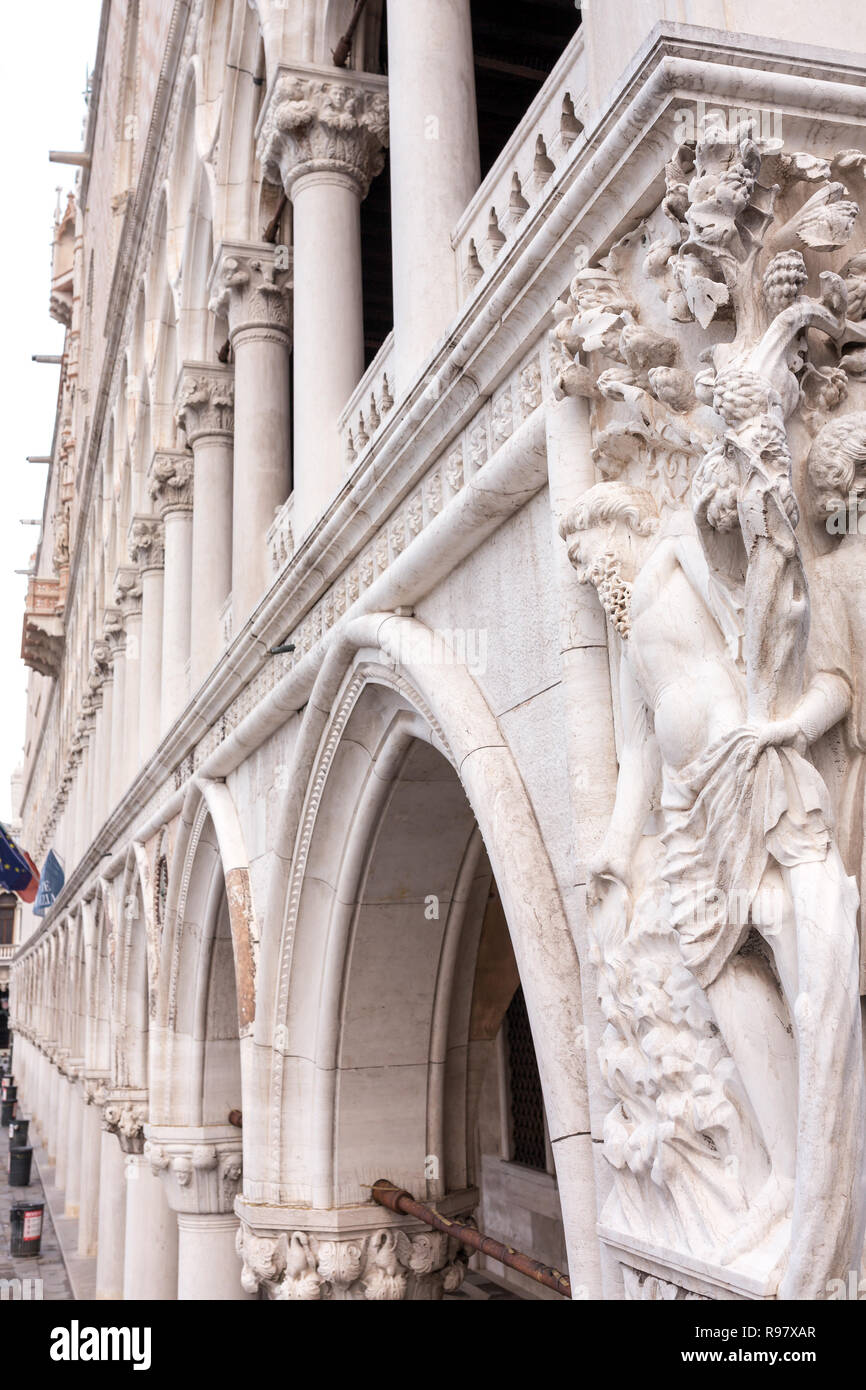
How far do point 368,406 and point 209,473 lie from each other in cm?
404

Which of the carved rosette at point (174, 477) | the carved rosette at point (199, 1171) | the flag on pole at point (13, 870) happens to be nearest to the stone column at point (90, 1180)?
the flag on pole at point (13, 870)

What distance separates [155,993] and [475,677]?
5942 mm

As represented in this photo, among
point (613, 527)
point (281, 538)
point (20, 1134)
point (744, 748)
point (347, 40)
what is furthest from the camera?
point (20, 1134)

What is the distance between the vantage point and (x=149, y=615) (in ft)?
37.7

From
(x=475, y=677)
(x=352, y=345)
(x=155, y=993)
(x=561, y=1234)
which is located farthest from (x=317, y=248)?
(x=561, y=1234)

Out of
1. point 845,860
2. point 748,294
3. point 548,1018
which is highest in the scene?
point 748,294

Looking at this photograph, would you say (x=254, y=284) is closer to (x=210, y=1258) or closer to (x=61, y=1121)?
(x=210, y=1258)

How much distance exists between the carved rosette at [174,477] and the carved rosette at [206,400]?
3.62 feet

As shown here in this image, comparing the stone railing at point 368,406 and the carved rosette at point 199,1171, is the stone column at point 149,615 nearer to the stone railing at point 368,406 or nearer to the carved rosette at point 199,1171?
the carved rosette at point 199,1171

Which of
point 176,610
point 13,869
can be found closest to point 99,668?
point 13,869

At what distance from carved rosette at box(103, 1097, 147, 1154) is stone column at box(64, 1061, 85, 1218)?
21.3 feet

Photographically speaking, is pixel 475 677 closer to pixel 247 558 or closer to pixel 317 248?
pixel 317 248

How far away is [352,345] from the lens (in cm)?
550

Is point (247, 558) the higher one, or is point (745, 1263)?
point (247, 558)
